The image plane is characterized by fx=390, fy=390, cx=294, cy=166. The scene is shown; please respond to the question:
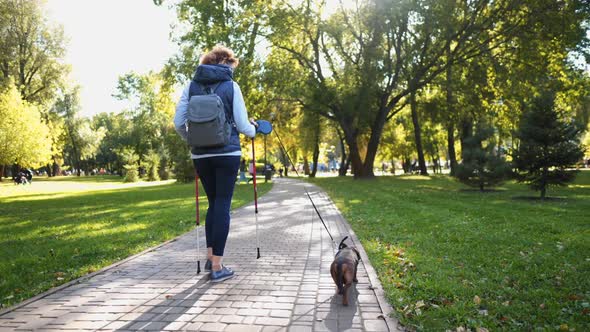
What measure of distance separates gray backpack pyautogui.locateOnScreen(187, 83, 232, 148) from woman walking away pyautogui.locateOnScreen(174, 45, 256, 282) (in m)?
0.12

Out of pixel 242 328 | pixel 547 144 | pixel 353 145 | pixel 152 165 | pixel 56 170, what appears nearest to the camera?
pixel 242 328

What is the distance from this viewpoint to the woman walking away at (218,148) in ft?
13.6

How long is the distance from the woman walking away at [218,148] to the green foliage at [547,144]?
1183cm

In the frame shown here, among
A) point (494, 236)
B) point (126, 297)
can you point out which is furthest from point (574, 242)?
point (126, 297)

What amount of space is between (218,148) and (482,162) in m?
14.6

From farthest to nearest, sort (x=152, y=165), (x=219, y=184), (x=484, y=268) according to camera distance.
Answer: (x=152, y=165) < (x=484, y=268) < (x=219, y=184)

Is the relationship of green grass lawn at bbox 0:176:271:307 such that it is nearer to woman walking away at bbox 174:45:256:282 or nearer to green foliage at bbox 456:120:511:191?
woman walking away at bbox 174:45:256:282

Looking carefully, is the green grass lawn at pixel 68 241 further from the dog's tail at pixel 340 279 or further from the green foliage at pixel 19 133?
the green foliage at pixel 19 133

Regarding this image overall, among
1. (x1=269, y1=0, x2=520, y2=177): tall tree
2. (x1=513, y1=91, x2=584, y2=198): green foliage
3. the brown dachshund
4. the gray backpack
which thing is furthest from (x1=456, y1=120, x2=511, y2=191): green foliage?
the gray backpack

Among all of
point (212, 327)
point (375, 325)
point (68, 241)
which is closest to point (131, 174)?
point (68, 241)

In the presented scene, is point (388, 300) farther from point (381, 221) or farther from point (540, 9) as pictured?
point (540, 9)

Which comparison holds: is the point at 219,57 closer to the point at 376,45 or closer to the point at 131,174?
the point at 376,45

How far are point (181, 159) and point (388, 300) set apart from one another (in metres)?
28.4

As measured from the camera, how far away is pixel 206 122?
3.93 meters
